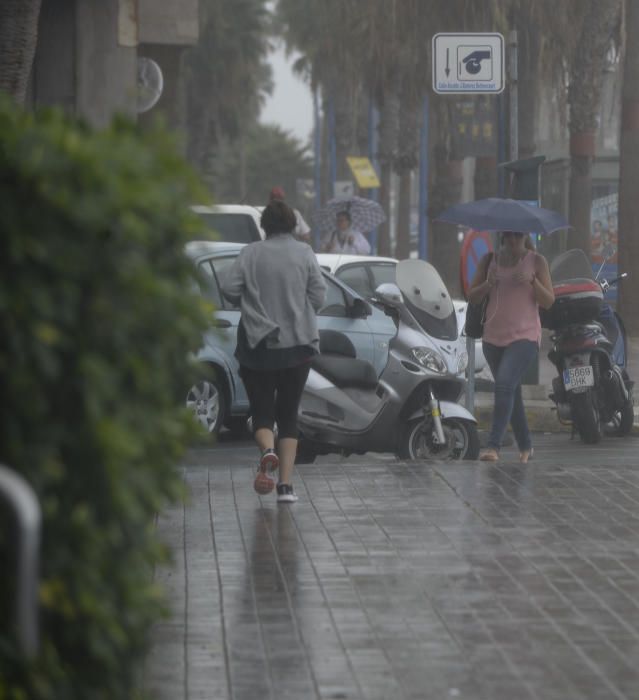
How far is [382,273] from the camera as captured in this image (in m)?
16.8


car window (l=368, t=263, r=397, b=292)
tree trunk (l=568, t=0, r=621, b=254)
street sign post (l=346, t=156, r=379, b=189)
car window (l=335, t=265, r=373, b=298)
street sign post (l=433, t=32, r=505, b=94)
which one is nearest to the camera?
street sign post (l=433, t=32, r=505, b=94)

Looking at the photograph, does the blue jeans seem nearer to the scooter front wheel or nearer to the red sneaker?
the scooter front wheel

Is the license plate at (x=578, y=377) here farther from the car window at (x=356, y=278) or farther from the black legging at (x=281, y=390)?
the black legging at (x=281, y=390)

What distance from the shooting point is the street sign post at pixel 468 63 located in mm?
13859

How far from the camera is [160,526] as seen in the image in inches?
335

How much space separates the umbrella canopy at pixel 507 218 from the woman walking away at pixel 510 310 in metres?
0.13

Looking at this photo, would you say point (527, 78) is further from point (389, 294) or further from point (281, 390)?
point (281, 390)

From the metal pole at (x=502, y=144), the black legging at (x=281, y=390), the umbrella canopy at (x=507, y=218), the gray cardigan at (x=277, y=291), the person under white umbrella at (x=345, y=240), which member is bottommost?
the person under white umbrella at (x=345, y=240)

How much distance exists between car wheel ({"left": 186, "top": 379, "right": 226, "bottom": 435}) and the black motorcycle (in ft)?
8.00

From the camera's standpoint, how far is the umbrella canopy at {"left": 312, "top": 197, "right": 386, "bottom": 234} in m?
25.5

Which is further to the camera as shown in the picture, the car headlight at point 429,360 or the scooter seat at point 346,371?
the car headlight at point 429,360

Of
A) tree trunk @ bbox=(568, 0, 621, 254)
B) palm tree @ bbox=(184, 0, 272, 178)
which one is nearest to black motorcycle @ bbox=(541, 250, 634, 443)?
tree trunk @ bbox=(568, 0, 621, 254)

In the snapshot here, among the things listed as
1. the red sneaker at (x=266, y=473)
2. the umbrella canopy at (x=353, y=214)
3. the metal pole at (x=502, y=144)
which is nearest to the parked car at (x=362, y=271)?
the metal pole at (x=502, y=144)

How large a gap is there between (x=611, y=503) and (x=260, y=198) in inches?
4101
